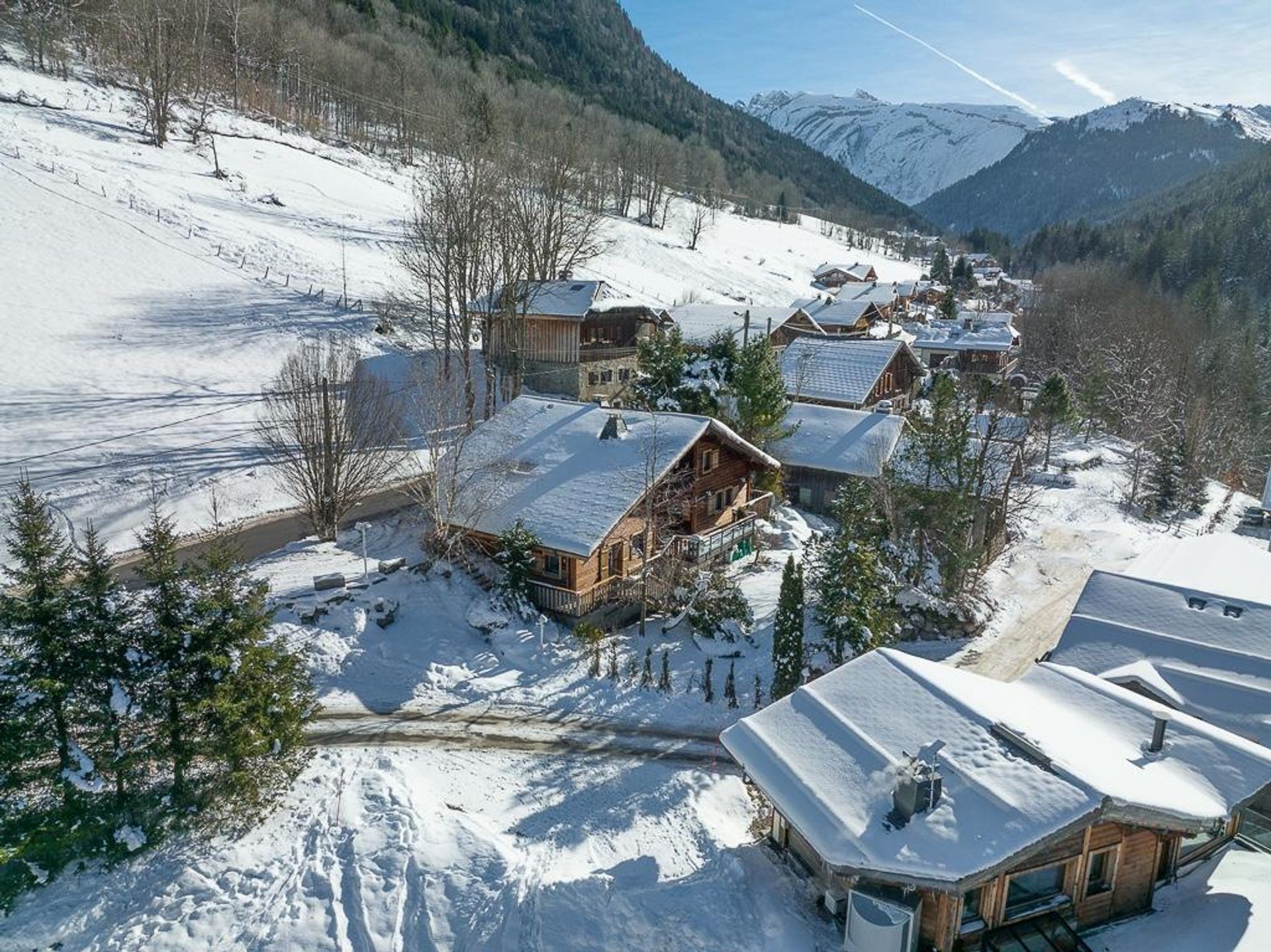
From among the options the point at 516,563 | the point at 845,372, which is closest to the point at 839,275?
the point at 845,372

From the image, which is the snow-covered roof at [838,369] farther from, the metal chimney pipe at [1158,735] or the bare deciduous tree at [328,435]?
the metal chimney pipe at [1158,735]

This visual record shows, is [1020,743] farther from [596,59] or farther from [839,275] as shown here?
[596,59]

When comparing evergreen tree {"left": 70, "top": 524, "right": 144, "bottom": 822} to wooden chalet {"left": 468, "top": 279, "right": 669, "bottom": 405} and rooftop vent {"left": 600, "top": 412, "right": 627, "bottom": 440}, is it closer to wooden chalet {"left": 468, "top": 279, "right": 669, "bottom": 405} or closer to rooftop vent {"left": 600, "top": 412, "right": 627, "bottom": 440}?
rooftop vent {"left": 600, "top": 412, "right": 627, "bottom": 440}

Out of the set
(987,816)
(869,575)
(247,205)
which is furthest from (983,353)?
(987,816)

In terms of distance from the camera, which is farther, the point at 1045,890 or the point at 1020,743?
the point at 1020,743

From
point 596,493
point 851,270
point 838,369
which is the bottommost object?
point 596,493

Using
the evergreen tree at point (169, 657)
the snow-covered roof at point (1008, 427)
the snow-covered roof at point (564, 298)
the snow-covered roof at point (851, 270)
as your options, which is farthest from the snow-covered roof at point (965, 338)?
the evergreen tree at point (169, 657)
